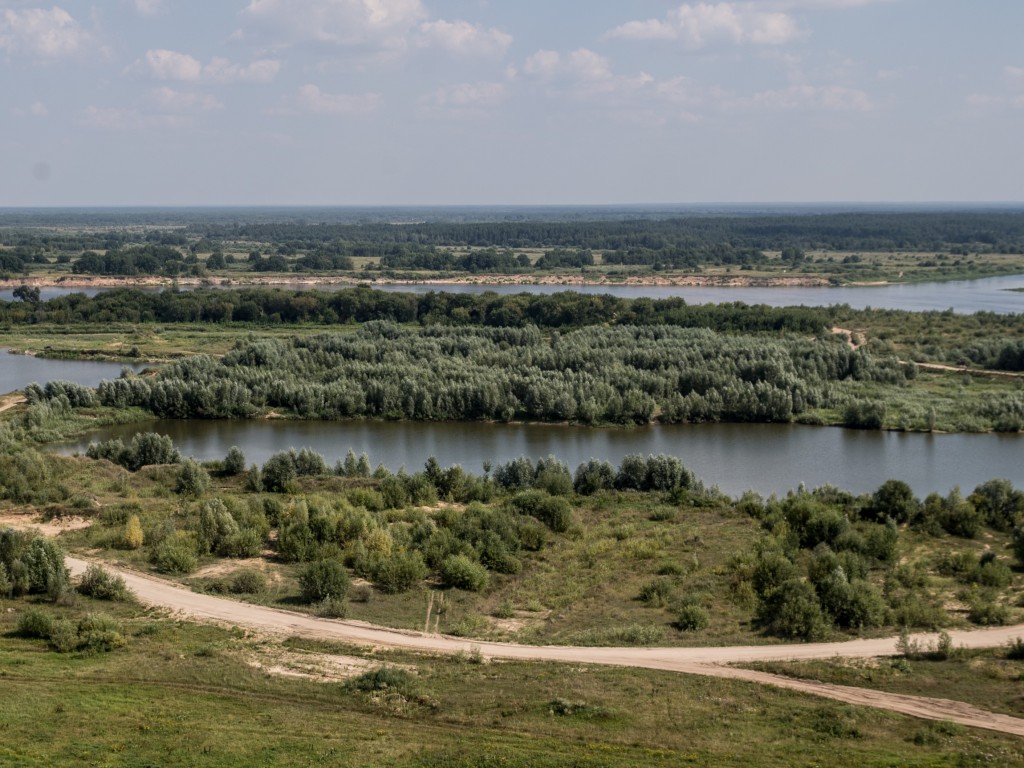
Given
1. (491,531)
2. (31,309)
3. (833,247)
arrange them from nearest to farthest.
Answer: (491,531), (31,309), (833,247)

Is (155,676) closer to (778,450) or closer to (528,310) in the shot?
(778,450)

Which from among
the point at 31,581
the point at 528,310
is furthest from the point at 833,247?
the point at 31,581

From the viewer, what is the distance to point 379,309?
70.7 metres

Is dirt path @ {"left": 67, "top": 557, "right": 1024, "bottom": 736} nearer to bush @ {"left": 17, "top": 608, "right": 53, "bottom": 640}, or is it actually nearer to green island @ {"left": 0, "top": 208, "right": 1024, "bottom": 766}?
green island @ {"left": 0, "top": 208, "right": 1024, "bottom": 766}

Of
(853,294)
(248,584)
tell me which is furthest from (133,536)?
(853,294)

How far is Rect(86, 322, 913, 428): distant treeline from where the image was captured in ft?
139

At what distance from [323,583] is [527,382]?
24.1 metres

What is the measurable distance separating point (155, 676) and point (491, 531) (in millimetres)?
9827

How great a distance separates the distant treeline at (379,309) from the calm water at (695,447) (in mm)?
21186

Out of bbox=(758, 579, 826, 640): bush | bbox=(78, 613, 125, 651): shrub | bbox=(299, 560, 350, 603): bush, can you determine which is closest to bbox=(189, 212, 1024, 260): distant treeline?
bbox=(758, 579, 826, 640): bush

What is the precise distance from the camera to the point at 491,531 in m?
24.5

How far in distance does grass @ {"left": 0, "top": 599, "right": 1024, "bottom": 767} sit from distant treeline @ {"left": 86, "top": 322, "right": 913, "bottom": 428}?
85.6 feet

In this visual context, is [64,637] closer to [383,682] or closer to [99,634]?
[99,634]

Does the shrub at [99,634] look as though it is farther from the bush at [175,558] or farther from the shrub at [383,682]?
the shrub at [383,682]
